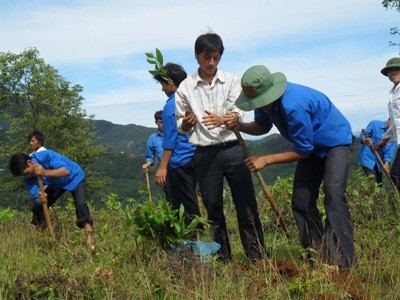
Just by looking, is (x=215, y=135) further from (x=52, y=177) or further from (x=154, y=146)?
(x=154, y=146)

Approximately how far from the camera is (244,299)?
3.29 meters

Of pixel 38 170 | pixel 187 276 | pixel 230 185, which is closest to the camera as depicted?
pixel 187 276

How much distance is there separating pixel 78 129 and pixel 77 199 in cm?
3116

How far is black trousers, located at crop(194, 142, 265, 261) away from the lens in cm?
455

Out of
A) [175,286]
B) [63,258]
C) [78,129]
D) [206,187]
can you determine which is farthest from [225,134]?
[78,129]

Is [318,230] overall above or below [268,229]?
above

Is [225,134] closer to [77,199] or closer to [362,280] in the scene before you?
[362,280]

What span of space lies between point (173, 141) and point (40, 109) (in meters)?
33.3

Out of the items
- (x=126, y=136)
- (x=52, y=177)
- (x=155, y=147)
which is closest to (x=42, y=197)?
(x=52, y=177)

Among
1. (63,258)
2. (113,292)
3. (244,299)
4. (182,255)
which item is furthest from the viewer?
(63,258)

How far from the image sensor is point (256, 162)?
4.04m

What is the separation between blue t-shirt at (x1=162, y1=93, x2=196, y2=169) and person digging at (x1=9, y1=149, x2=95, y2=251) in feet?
5.11

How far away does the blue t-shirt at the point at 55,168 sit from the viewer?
6.57m

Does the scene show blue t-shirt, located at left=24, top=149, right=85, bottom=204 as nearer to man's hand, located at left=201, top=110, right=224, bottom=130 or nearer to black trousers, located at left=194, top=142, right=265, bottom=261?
black trousers, located at left=194, top=142, right=265, bottom=261
